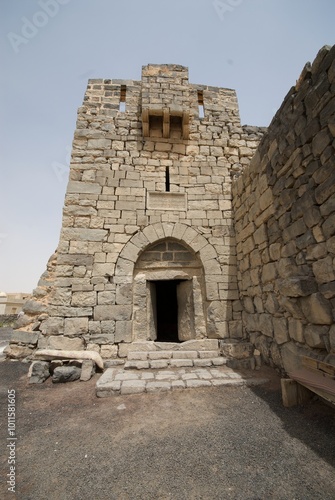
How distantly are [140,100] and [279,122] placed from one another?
13.8 ft

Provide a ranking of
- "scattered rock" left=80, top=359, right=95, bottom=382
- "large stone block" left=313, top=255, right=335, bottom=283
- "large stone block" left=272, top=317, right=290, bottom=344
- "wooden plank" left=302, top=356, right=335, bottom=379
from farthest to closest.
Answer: "scattered rock" left=80, top=359, right=95, bottom=382, "large stone block" left=272, top=317, right=290, bottom=344, "large stone block" left=313, top=255, right=335, bottom=283, "wooden plank" left=302, top=356, right=335, bottom=379

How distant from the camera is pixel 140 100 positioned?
6.30 meters

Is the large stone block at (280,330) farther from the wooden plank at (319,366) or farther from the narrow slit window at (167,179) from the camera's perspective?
the narrow slit window at (167,179)

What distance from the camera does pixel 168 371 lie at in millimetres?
3904

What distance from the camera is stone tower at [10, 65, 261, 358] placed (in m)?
4.66

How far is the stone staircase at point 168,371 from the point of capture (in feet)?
10.8

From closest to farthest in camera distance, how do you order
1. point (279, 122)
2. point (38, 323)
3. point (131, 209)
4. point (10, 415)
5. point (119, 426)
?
1. point (119, 426)
2. point (10, 415)
3. point (279, 122)
4. point (38, 323)
5. point (131, 209)

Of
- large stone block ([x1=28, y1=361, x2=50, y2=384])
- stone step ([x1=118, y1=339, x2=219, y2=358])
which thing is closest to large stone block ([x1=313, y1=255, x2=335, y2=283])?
stone step ([x1=118, y1=339, x2=219, y2=358])

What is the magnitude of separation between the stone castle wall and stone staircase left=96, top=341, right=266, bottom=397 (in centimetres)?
85

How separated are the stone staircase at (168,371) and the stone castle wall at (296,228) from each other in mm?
855

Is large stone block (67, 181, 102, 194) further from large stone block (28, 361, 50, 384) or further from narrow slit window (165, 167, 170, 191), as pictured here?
large stone block (28, 361, 50, 384)

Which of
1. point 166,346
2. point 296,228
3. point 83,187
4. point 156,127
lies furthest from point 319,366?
point 156,127

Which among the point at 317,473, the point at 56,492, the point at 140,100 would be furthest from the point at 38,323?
the point at 140,100

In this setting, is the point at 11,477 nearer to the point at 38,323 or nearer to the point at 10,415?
the point at 10,415
